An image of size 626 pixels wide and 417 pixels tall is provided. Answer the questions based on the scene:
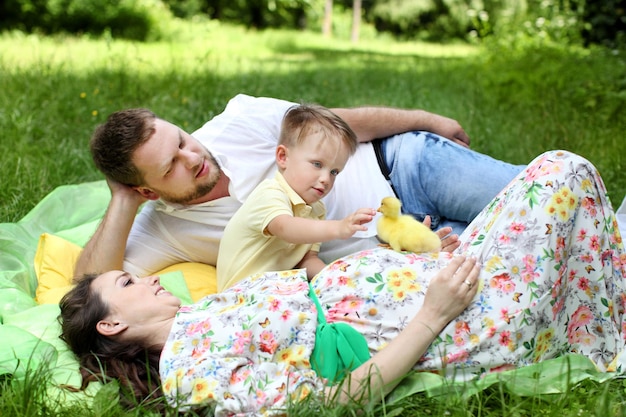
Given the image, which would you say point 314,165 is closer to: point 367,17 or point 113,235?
point 113,235

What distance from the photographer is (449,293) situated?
95.7 inches

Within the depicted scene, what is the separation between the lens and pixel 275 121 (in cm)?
365

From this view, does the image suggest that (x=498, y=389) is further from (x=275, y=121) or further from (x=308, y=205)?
(x=275, y=121)

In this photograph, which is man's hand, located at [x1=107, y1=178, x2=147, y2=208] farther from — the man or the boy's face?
the boy's face

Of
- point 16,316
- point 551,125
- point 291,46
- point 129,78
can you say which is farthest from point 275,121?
point 291,46

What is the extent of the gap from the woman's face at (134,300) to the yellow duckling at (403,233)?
817 mm

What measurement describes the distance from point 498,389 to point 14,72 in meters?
6.02

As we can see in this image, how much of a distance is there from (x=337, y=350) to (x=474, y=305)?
50 centimetres

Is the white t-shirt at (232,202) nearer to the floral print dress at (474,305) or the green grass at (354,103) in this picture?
the floral print dress at (474,305)

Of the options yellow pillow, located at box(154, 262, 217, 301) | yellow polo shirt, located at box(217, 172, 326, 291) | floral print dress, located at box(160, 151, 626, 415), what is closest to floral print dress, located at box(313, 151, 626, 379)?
floral print dress, located at box(160, 151, 626, 415)

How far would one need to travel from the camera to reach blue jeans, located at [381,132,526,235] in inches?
138

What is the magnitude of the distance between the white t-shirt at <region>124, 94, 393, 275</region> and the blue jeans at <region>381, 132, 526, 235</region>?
106 mm

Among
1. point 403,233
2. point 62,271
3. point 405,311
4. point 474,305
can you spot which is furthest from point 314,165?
point 62,271

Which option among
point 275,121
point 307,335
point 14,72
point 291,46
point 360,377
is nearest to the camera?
point 360,377
